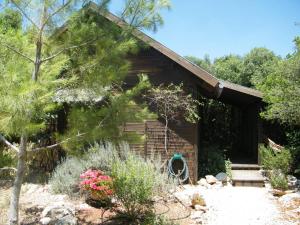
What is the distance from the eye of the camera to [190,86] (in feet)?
35.9

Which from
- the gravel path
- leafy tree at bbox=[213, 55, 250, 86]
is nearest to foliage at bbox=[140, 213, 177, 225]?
the gravel path

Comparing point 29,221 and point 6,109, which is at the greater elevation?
point 6,109

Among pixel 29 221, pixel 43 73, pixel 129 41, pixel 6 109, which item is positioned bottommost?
pixel 29 221

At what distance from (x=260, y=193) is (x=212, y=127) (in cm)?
721

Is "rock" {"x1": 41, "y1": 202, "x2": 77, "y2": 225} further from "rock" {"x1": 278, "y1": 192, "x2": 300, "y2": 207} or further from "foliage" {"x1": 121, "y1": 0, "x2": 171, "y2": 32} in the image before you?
"rock" {"x1": 278, "y1": 192, "x2": 300, "y2": 207}

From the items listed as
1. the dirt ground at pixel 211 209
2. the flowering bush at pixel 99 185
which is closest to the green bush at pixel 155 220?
the dirt ground at pixel 211 209

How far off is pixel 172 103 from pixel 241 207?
3.87m

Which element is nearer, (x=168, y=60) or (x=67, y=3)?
(x=67, y=3)

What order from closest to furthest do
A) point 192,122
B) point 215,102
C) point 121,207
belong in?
point 121,207 < point 192,122 < point 215,102

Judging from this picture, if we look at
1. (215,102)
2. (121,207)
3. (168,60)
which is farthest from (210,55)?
(121,207)

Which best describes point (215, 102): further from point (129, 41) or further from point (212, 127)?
point (129, 41)

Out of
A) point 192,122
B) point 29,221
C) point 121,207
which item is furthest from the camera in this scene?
point 192,122

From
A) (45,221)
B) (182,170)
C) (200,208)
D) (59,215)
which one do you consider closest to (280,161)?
(182,170)

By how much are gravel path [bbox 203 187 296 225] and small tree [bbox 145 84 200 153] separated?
2.34 metres
